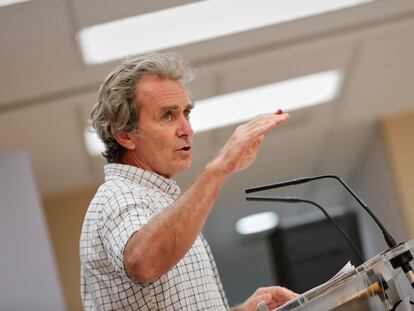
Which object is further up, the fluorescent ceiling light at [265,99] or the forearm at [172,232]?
the fluorescent ceiling light at [265,99]

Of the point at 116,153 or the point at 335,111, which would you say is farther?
the point at 335,111

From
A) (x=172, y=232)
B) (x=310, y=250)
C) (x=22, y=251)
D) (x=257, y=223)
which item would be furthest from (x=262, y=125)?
(x=257, y=223)

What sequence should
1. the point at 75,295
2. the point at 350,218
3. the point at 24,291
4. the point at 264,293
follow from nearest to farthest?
1. the point at 264,293
2. the point at 24,291
3. the point at 75,295
4. the point at 350,218

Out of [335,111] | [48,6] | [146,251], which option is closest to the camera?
A: [146,251]

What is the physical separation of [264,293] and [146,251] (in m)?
0.54

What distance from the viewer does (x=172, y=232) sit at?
131 centimetres

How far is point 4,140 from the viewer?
16.4 ft

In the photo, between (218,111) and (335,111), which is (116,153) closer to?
(218,111)

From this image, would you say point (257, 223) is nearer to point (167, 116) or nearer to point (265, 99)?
point (265, 99)

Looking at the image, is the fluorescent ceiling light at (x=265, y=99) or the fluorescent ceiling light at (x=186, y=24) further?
the fluorescent ceiling light at (x=265, y=99)

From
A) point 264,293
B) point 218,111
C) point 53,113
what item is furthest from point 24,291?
point 264,293

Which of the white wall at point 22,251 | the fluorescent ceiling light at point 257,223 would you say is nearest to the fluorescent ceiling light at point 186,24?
the white wall at point 22,251

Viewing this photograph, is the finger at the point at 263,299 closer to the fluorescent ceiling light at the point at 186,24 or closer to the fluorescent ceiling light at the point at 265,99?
the fluorescent ceiling light at the point at 186,24

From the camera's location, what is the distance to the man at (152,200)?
132 centimetres
